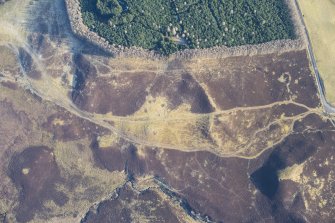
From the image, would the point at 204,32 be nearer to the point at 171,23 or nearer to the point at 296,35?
the point at 171,23


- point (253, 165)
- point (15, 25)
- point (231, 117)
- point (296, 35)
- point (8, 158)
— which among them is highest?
point (296, 35)

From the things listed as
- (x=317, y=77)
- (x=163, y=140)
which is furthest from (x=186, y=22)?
(x=317, y=77)

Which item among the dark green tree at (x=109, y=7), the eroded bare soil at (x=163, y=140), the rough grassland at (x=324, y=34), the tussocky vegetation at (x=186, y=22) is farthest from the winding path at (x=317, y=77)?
the dark green tree at (x=109, y=7)

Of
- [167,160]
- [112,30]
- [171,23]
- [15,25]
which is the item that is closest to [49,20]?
[15,25]

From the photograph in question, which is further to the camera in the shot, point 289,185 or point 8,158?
point 8,158

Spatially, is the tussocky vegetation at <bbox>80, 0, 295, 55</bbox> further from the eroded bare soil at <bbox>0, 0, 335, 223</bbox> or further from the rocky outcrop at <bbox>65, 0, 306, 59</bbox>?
the eroded bare soil at <bbox>0, 0, 335, 223</bbox>

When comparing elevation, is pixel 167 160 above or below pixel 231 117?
below

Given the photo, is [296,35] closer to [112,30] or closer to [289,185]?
[289,185]
